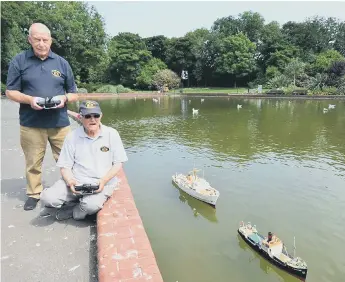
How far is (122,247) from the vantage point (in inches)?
136

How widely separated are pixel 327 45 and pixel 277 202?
67383 mm

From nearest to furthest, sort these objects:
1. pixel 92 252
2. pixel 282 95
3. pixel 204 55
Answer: pixel 92 252, pixel 282 95, pixel 204 55

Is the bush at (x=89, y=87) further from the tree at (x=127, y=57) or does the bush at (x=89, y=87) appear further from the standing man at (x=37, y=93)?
the standing man at (x=37, y=93)

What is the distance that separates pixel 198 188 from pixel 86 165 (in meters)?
7.41

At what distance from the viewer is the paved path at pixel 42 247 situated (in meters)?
3.27

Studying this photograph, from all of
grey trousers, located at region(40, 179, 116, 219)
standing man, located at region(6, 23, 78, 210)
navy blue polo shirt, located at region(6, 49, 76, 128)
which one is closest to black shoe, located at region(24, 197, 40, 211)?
standing man, located at region(6, 23, 78, 210)

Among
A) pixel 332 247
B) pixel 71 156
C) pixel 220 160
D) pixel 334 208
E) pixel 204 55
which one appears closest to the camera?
pixel 71 156

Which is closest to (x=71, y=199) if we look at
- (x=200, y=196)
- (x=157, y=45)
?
(x=200, y=196)

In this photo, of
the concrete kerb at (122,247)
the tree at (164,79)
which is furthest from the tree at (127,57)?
the concrete kerb at (122,247)

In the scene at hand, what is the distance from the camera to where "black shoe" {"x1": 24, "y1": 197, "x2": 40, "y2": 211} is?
4.64 metres

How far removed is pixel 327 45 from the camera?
67750 millimetres

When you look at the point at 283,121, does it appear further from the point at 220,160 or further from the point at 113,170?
the point at 113,170

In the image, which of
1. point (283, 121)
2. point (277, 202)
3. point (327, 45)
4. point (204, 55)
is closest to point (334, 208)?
point (277, 202)

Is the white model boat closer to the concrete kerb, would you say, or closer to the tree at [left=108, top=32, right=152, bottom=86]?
the concrete kerb
